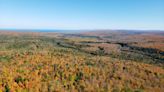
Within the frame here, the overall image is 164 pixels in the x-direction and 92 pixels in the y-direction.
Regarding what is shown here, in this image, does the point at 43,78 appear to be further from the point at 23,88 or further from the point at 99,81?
the point at 99,81

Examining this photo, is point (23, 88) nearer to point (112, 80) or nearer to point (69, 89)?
point (69, 89)

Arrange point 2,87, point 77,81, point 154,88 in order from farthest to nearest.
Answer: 1. point 77,81
2. point 154,88
3. point 2,87

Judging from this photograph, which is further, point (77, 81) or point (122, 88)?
point (77, 81)

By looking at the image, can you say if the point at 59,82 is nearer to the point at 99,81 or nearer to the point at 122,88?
the point at 99,81

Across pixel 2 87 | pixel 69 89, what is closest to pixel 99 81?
pixel 69 89

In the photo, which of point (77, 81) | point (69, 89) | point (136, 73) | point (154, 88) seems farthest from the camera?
point (136, 73)

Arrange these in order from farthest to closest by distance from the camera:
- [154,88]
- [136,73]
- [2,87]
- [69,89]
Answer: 1. [136,73]
2. [154,88]
3. [69,89]
4. [2,87]

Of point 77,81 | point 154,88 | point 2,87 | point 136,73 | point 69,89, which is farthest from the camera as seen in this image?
point 136,73

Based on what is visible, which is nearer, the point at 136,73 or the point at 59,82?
the point at 59,82

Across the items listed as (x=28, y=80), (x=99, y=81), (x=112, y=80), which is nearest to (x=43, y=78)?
(x=28, y=80)
